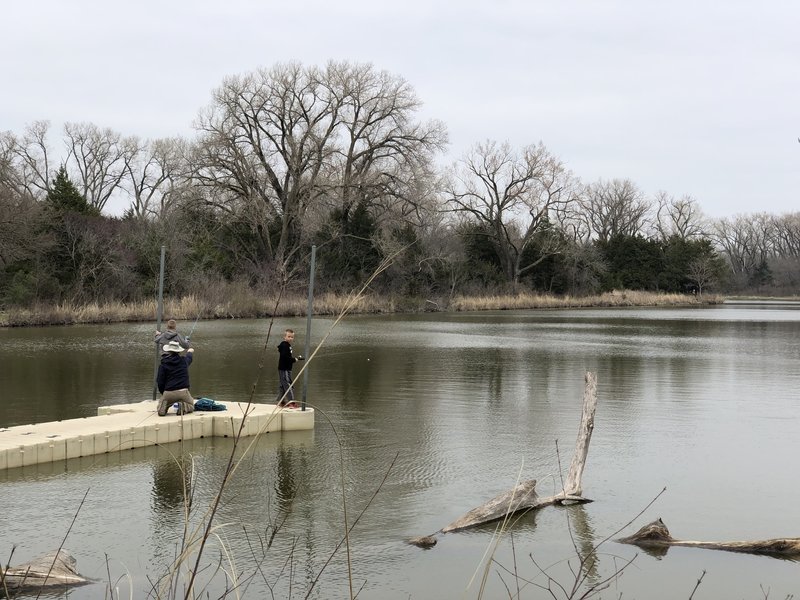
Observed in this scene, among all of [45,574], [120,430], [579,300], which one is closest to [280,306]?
[579,300]

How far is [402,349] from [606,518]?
20.0 m

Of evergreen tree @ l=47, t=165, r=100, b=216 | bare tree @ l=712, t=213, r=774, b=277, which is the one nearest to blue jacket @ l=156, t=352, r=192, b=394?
evergreen tree @ l=47, t=165, r=100, b=216

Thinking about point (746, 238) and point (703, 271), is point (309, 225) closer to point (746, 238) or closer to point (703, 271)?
point (703, 271)

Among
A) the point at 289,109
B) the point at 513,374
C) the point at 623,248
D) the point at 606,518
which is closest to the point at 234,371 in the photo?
the point at 513,374

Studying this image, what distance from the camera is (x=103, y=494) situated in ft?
32.4

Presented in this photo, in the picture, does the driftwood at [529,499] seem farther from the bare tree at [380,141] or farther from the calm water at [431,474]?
the bare tree at [380,141]

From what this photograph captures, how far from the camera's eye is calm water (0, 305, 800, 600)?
25.9ft

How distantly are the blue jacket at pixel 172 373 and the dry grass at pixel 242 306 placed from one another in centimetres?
1561

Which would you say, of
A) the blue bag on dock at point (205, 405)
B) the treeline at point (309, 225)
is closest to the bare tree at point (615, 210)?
the treeline at point (309, 225)

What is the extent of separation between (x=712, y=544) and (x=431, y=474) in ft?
12.1

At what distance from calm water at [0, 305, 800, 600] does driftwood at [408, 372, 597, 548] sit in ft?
0.44

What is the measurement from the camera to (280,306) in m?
44.9

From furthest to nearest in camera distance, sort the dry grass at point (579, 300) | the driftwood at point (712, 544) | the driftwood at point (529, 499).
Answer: the dry grass at point (579, 300)
the driftwood at point (529, 499)
the driftwood at point (712, 544)

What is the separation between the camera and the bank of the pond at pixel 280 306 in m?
38.9
